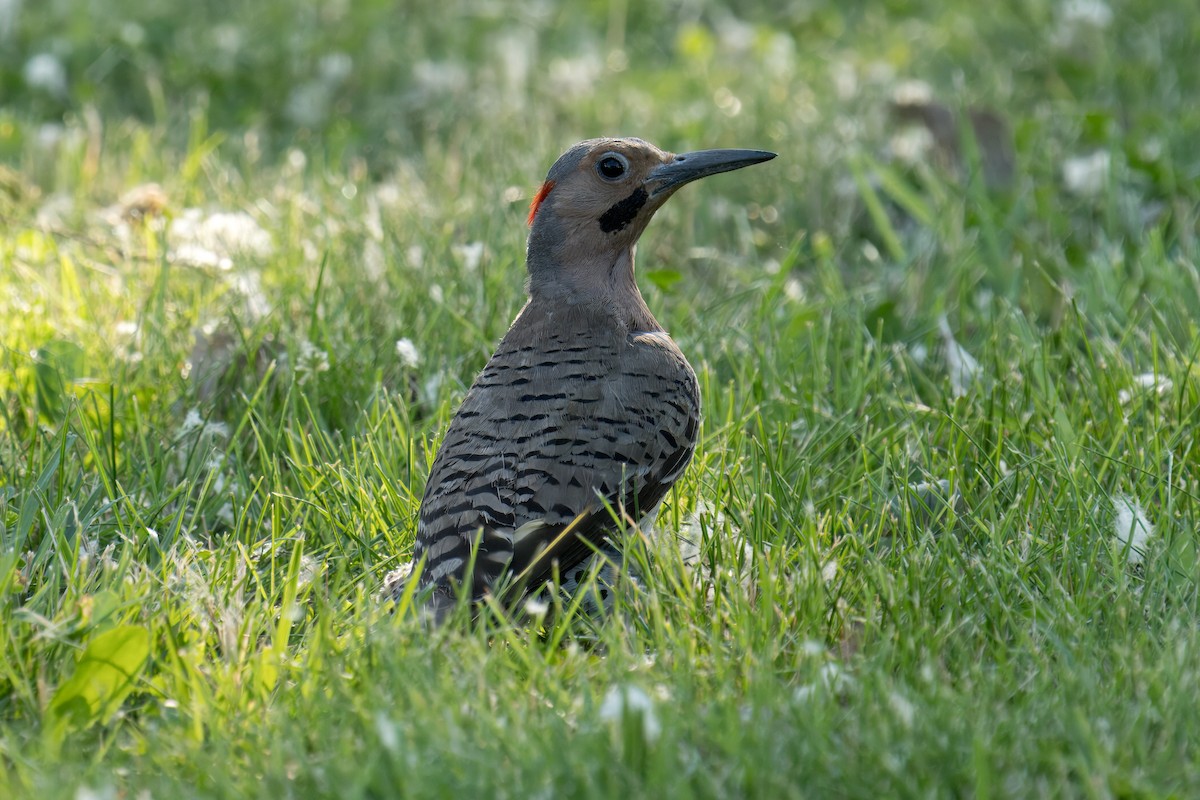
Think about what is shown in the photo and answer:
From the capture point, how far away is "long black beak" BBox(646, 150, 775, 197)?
3.78m

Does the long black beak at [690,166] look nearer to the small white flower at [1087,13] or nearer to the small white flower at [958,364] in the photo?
the small white flower at [958,364]

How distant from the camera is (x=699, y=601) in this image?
298 centimetres

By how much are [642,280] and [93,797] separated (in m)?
2.77

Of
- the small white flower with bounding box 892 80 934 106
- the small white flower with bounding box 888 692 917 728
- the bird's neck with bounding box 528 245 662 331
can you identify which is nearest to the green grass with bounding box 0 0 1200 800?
the small white flower with bounding box 888 692 917 728

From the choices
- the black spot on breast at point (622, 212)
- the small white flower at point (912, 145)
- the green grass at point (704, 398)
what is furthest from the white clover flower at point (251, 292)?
the small white flower at point (912, 145)

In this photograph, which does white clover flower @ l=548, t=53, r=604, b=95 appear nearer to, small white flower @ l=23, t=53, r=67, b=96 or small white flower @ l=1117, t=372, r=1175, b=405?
small white flower @ l=23, t=53, r=67, b=96

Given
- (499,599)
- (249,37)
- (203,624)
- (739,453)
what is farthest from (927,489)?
(249,37)

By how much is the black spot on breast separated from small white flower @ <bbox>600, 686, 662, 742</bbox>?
1.64m

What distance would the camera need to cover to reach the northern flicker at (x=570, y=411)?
3.10 meters

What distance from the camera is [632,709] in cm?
236

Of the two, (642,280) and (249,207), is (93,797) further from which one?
(249,207)

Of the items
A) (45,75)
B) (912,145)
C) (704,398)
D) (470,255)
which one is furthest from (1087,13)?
(45,75)

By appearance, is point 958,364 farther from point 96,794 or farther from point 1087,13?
point 1087,13

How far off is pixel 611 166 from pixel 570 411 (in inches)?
31.1
